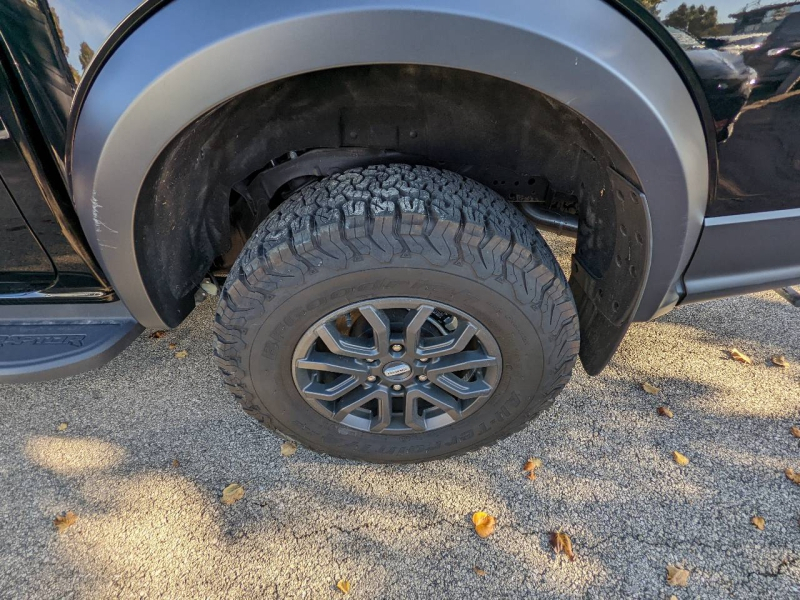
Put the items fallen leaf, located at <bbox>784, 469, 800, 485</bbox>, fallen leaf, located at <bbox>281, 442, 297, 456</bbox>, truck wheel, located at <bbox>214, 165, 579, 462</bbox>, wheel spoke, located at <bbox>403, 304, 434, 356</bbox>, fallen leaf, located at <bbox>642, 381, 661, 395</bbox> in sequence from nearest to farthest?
truck wheel, located at <bbox>214, 165, 579, 462</bbox> → wheel spoke, located at <bbox>403, 304, 434, 356</bbox> → fallen leaf, located at <bbox>784, 469, 800, 485</bbox> → fallen leaf, located at <bbox>281, 442, 297, 456</bbox> → fallen leaf, located at <bbox>642, 381, 661, 395</bbox>

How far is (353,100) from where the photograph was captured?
1.52 meters

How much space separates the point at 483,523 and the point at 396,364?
67 centimetres

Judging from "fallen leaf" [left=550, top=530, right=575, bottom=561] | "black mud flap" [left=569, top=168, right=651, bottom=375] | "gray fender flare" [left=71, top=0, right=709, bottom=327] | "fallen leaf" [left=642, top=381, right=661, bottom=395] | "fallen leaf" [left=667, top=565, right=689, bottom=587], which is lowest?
"fallen leaf" [left=550, top=530, right=575, bottom=561]

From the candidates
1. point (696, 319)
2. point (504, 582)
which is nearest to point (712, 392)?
point (696, 319)

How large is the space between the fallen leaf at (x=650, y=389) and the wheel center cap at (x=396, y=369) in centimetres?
127

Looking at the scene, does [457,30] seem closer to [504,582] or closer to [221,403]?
[504,582]

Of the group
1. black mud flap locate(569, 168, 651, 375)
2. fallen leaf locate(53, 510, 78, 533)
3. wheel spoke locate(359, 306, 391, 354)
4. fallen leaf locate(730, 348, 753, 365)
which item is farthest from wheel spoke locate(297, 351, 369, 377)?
fallen leaf locate(730, 348, 753, 365)

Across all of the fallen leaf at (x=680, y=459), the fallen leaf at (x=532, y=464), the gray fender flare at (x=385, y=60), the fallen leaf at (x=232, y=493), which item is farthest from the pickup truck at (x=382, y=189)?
the fallen leaf at (x=680, y=459)

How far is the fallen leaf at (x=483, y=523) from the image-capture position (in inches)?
67.8

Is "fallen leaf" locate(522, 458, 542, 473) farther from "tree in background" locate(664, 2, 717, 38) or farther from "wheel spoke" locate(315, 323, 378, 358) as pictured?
"tree in background" locate(664, 2, 717, 38)

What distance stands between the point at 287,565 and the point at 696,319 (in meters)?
2.41

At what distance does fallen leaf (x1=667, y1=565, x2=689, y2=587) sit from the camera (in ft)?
5.18

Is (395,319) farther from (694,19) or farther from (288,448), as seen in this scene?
(694,19)

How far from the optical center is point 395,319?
1.70 m
